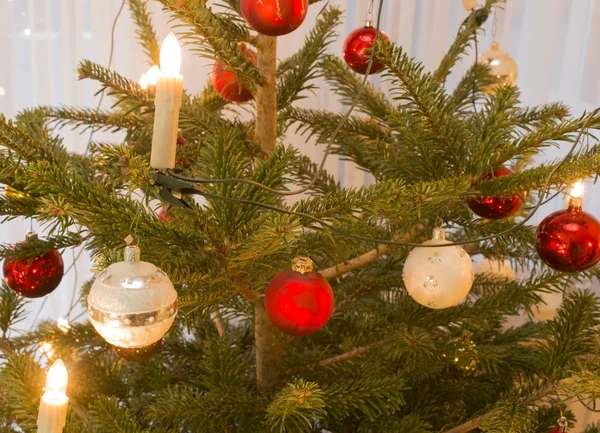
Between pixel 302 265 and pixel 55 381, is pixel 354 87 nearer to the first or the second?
pixel 302 265

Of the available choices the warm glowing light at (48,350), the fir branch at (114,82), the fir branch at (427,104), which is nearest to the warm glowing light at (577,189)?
the fir branch at (427,104)

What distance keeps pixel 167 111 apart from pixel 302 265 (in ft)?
0.66

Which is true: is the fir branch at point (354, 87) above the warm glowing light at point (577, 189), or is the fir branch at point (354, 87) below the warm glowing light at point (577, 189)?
above

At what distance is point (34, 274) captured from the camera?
0.66 meters

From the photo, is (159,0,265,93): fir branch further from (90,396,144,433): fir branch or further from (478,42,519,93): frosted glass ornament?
(478,42,519,93): frosted glass ornament

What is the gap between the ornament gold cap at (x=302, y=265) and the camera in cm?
53

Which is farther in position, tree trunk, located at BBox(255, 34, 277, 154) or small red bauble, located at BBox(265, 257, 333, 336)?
tree trunk, located at BBox(255, 34, 277, 154)

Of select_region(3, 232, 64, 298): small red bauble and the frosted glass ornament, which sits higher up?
the frosted glass ornament

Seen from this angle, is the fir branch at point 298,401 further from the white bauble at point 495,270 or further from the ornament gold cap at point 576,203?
the white bauble at point 495,270

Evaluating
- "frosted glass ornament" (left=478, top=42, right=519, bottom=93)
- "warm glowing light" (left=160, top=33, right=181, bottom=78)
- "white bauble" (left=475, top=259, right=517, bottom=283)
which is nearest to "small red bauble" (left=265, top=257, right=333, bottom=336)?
"warm glowing light" (left=160, top=33, right=181, bottom=78)

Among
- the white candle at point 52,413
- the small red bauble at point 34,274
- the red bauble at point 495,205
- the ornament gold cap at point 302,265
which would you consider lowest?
the white candle at point 52,413

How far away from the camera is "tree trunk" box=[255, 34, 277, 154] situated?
2.24 ft

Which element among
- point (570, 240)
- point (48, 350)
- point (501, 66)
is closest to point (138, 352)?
point (48, 350)

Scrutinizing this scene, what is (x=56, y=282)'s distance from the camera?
2.23ft
